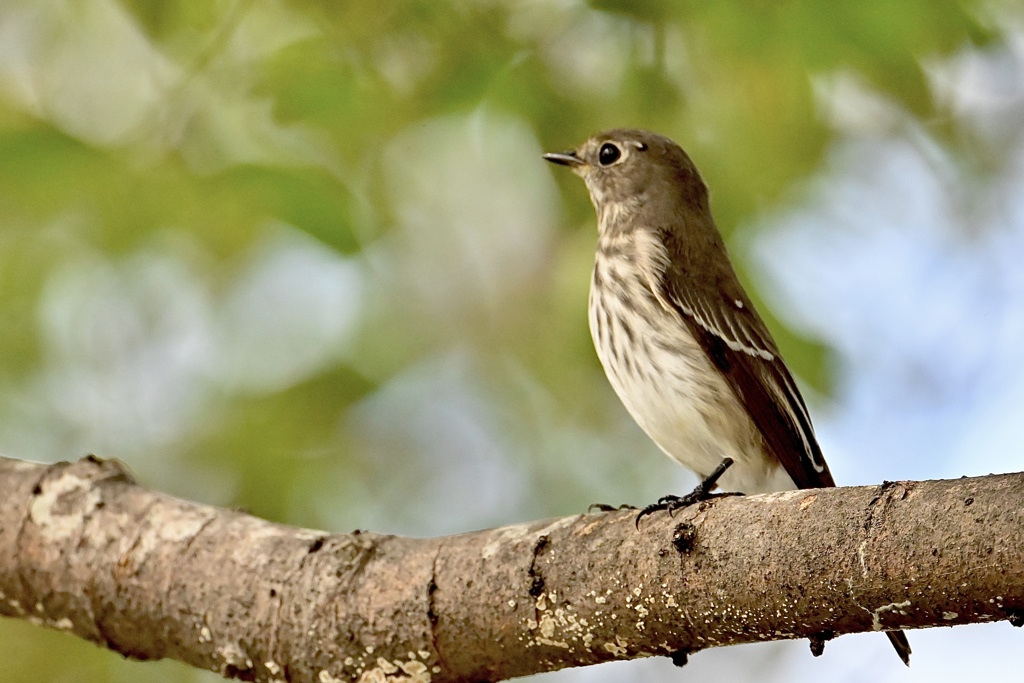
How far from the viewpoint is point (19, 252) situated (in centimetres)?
365

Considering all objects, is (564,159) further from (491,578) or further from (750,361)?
(491,578)

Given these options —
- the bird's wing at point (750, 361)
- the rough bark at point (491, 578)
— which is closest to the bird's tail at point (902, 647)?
the bird's wing at point (750, 361)

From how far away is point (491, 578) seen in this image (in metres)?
2.39

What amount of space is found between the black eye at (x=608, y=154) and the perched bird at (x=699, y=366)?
39 centimetres

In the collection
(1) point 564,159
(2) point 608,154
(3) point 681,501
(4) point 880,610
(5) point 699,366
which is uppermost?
(2) point 608,154

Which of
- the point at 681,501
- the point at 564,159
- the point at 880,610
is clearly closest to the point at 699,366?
the point at 564,159

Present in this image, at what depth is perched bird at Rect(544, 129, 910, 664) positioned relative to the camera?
342 cm

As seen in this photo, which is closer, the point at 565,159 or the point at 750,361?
the point at 750,361

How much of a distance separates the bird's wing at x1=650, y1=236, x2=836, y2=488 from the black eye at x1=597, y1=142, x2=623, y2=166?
65cm

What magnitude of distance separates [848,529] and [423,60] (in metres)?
1.67

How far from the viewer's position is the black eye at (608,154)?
163 inches

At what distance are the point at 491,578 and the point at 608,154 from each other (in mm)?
2127

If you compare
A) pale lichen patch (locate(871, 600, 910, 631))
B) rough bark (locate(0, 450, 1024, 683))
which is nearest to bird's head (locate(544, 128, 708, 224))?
rough bark (locate(0, 450, 1024, 683))

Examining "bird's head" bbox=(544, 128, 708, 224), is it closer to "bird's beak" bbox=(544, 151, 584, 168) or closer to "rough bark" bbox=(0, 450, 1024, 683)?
"bird's beak" bbox=(544, 151, 584, 168)
